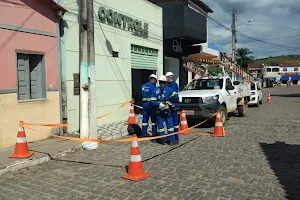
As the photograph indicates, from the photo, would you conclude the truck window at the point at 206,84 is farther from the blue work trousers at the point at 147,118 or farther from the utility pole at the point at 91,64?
the utility pole at the point at 91,64

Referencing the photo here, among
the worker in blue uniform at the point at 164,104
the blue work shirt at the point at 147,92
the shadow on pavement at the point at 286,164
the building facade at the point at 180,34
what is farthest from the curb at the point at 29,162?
the building facade at the point at 180,34

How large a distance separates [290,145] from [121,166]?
14.9 ft

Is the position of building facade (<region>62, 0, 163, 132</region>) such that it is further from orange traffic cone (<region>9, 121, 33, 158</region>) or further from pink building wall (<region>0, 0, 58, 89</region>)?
orange traffic cone (<region>9, 121, 33, 158</region>)

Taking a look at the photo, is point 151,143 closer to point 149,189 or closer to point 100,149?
point 100,149

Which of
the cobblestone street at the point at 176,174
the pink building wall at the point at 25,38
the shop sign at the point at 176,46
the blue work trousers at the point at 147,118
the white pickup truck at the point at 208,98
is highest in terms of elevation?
the shop sign at the point at 176,46

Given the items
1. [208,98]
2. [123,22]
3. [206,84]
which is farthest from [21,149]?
[206,84]

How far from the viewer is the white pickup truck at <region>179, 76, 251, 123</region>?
397 inches

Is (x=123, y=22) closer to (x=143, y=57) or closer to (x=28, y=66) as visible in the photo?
(x=143, y=57)

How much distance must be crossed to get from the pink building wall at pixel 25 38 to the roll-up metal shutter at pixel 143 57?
16.0 feet

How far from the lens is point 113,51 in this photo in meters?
11.1

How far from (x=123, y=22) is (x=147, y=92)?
4.71 m

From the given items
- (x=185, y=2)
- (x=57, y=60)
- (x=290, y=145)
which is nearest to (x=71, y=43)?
(x=57, y=60)

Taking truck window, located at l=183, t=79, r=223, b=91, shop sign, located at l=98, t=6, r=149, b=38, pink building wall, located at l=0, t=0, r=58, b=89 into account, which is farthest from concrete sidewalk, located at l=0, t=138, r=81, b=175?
truck window, located at l=183, t=79, r=223, b=91

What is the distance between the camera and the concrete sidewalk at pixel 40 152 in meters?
5.70
